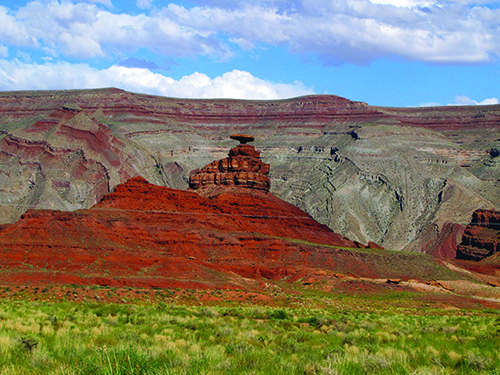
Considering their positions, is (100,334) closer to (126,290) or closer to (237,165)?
(126,290)

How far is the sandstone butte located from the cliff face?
4988cm

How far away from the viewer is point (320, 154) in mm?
172375

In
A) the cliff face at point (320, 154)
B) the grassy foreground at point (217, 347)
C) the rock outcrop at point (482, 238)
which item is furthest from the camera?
the cliff face at point (320, 154)

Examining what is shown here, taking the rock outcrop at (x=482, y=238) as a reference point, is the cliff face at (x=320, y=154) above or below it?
above

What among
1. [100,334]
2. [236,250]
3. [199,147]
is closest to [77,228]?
[236,250]

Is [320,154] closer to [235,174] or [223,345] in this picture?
[235,174]

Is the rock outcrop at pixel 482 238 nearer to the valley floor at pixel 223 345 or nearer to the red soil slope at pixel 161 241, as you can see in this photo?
the red soil slope at pixel 161 241

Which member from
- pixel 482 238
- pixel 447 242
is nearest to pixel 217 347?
pixel 482 238

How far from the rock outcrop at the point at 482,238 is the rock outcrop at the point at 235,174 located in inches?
1468

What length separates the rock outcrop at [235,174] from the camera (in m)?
95.7

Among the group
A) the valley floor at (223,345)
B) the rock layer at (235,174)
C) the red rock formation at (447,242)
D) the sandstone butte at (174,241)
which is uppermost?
the rock layer at (235,174)

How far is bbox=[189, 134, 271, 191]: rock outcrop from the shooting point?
95.7 m

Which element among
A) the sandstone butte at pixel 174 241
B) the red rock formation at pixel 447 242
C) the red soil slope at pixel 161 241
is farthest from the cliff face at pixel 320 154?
the red soil slope at pixel 161 241

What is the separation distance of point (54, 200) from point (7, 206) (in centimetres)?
896
